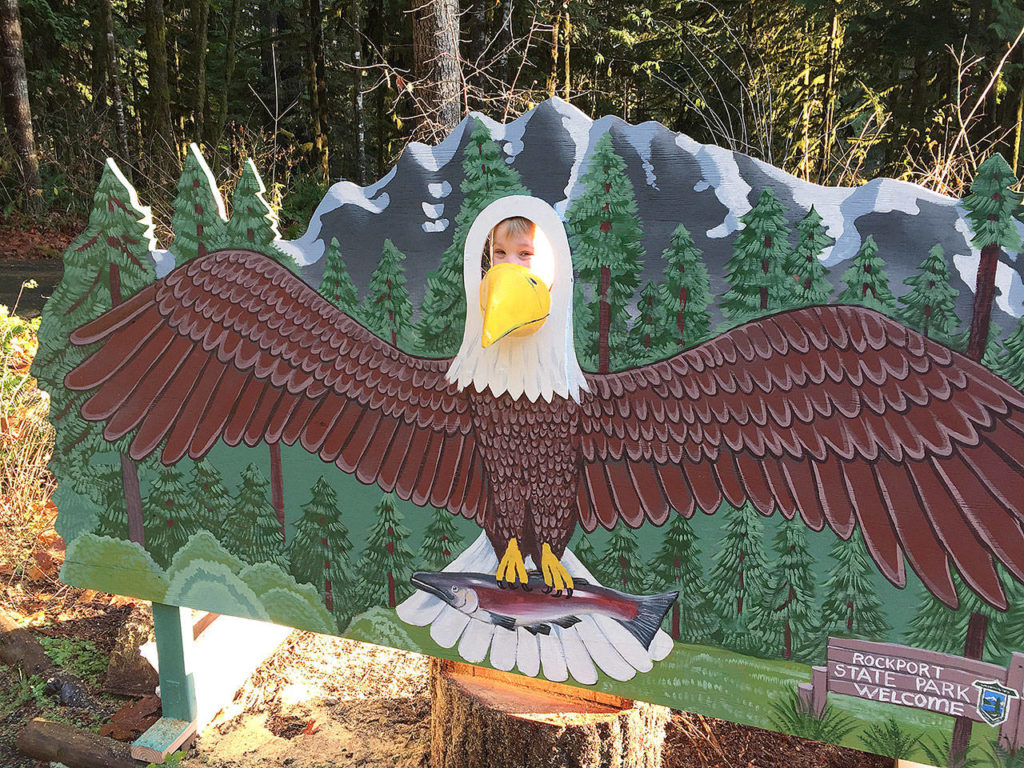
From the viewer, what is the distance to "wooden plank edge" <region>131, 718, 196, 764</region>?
8.52 ft

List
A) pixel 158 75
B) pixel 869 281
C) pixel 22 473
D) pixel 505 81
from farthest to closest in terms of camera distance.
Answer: pixel 158 75, pixel 505 81, pixel 22 473, pixel 869 281

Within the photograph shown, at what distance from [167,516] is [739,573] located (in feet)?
5.69

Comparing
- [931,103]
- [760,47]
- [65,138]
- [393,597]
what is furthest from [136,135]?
[393,597]

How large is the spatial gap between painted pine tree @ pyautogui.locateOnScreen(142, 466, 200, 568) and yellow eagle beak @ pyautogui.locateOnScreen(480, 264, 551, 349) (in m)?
1.20

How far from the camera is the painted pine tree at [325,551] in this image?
218cm

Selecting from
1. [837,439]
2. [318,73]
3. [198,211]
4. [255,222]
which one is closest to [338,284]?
[255,222]

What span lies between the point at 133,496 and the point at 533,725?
4.72 ft

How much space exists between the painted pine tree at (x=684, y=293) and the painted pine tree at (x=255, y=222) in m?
1.04

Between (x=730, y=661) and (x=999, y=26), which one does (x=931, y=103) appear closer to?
(x=999, y=26)

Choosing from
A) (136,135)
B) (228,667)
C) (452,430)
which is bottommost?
(228,667)

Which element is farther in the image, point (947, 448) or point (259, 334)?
point (259, 334)

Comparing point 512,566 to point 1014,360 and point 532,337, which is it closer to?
point 532,337

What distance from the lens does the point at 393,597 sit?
215 centimetres

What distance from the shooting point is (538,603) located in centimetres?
199
